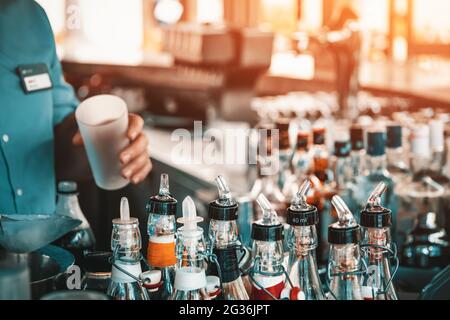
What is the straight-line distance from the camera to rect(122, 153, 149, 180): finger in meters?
1.33

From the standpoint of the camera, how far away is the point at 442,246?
146cm

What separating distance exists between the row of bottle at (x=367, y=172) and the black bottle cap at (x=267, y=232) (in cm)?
59

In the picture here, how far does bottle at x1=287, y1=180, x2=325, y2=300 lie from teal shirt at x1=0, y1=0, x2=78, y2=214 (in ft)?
2.64

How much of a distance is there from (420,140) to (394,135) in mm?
61

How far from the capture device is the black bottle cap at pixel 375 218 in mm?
933

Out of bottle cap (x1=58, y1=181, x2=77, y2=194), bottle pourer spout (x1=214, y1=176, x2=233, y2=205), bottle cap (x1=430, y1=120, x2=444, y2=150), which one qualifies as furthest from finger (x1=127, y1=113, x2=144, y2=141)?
bottle cap (x1=430, y1=120, x2=444, y2=150)

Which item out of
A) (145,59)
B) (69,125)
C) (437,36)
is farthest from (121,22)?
(69,125)

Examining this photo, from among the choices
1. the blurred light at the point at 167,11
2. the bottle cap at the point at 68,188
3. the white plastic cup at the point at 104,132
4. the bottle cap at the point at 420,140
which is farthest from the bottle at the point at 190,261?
the blurred light at the point at 167,11

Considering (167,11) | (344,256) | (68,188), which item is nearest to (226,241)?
(344,256)

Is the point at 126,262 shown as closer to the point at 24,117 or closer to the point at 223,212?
the point at 223,212

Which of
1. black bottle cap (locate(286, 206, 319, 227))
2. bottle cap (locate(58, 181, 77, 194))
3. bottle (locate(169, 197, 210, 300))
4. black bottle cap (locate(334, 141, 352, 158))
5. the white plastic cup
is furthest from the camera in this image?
black bottle cap (locate(334, 141, 352, 158))

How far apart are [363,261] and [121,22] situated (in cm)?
868

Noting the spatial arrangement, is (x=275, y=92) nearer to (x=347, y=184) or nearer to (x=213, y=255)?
(x=347, y=184)

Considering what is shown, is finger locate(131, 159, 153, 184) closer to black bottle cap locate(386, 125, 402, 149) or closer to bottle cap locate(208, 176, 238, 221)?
bottle cap locate(208, 176, 238, 221)
